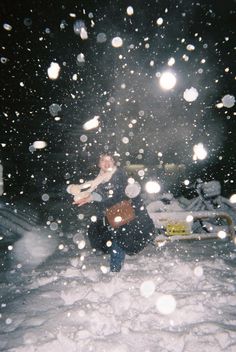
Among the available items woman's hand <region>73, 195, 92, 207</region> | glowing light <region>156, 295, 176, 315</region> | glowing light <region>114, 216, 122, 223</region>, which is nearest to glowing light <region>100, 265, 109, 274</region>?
glowing light <region>114, 216, 122, 223</region>

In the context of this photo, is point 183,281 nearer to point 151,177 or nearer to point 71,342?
point 71,342

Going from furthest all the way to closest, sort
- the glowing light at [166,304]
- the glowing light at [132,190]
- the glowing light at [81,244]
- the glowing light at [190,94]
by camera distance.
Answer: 1. the glowing light at [190,94]
2. the glowing light at [81,244]
3. the glowing light at [132,190]
4. the glowing light at [166,304]

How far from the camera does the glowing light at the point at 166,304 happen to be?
3205 millimetres

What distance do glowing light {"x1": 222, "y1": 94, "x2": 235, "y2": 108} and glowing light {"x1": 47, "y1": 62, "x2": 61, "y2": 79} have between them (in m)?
10.1

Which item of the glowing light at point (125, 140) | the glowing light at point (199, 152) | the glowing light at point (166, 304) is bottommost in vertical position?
the glowing light at point (166, 304)

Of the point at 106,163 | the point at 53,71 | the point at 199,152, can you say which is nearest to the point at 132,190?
the point at 106,163

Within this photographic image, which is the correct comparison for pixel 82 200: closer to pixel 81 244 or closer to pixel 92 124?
pixel 81 244

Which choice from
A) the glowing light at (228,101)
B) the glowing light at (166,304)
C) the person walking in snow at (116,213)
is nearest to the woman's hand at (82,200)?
the person walking in snow at (116,213)

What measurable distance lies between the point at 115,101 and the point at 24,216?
47.2 ft

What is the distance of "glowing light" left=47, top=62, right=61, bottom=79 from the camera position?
15.3m

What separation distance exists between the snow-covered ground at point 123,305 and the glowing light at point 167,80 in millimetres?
16788

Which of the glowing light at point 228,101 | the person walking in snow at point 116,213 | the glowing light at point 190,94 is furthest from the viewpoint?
the glowing light at point 190,94

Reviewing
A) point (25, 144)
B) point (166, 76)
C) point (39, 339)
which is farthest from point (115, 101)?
point (39, 339)

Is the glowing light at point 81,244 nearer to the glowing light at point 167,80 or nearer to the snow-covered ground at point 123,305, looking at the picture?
the snow-covered ground at point 123,305
